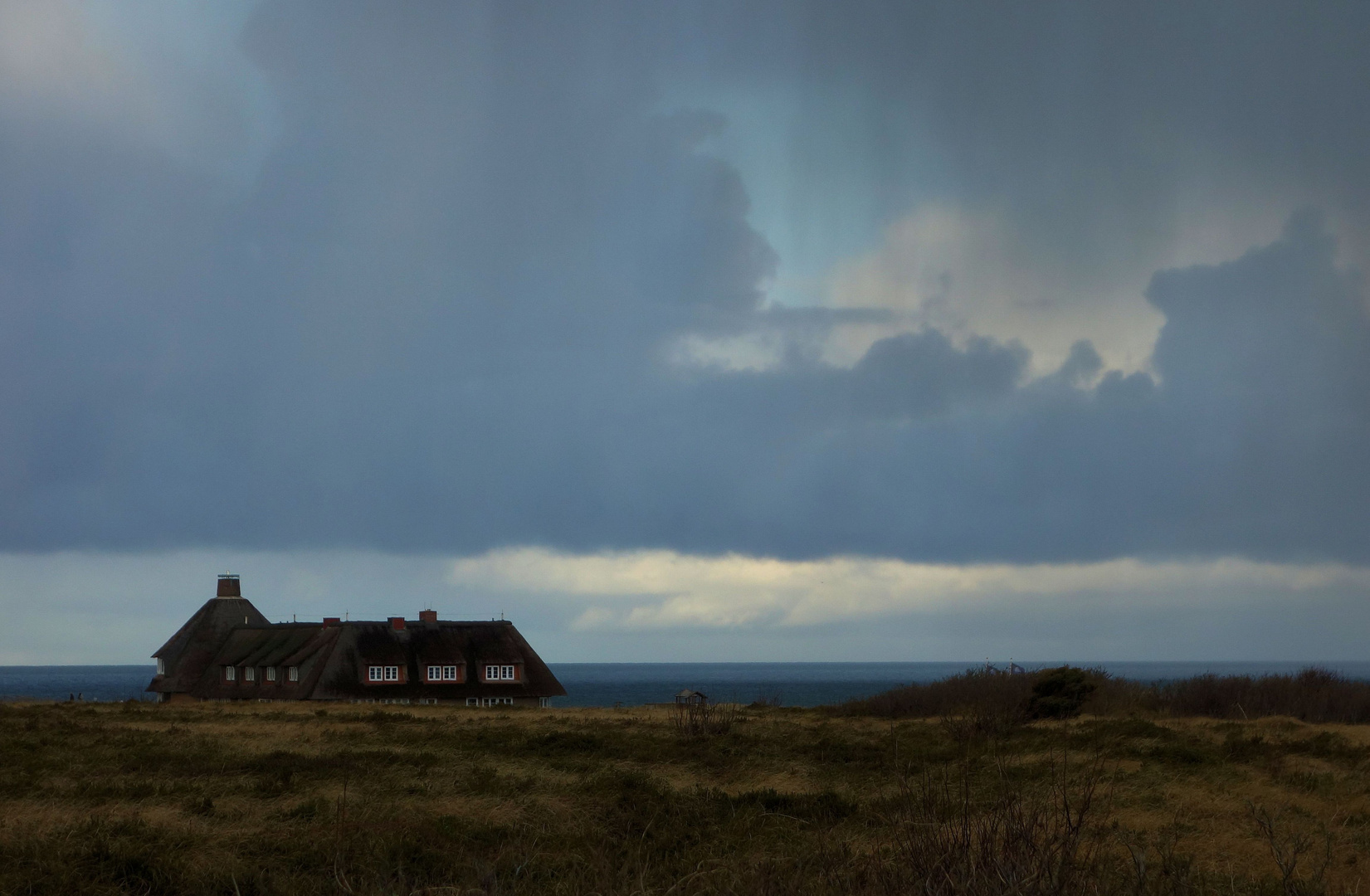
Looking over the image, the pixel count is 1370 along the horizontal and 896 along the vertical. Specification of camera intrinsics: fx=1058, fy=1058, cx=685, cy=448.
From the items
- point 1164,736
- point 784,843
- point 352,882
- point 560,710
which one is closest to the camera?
point 352,882

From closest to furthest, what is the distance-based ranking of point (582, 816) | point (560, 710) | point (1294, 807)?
point (582, 816)
point (1294, 807)
point (560, 710)

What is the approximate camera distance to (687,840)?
1488 cm

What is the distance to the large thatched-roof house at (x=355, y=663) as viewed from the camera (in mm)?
63219

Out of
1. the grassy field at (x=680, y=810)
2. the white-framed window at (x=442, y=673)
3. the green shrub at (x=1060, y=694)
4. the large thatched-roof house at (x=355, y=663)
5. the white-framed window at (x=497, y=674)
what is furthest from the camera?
the white-framed window at (x=497, y=674)

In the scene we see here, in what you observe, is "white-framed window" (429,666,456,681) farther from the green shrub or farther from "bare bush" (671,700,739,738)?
the green shrub

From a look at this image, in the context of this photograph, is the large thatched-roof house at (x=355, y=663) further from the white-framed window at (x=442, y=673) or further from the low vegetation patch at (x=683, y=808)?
the low vegetation patch at (x=683, y=808)

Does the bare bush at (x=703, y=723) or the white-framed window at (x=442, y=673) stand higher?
the bare bush at (x=703, y=723)

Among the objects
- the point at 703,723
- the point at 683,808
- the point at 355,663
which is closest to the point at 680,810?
the point at 683,808

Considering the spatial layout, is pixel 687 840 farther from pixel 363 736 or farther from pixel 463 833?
pixel 363 736

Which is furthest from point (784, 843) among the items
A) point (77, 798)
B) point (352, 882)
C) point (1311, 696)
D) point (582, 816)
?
point (1311, 696)

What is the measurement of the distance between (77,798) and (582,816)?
28.3ft

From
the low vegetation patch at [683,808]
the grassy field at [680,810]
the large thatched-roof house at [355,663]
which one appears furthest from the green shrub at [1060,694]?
the large thatched-roof house at [355,663]

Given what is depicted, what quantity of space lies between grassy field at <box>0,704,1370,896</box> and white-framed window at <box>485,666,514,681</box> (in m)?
33.4

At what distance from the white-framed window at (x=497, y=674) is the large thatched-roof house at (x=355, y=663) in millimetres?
52
